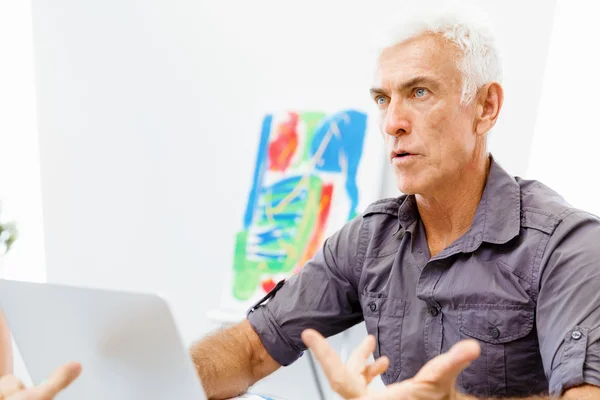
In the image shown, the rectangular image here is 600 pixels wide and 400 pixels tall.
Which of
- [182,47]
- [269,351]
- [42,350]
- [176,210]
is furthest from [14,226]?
[42,350]

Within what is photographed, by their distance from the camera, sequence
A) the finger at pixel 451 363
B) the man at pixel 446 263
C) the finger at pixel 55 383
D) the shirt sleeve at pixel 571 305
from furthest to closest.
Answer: the man at pixel 446 263 → the shirt sleeve at pixel 571 305 → the finger at pixel 55 383 → the finger at pixel 451 363

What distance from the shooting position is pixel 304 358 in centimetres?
220

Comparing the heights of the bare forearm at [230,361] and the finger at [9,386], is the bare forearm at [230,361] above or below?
below

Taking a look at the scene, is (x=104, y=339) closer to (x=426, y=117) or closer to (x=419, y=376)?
(x=419, y=376)

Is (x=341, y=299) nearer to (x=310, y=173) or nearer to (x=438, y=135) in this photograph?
(x=438, y=135)

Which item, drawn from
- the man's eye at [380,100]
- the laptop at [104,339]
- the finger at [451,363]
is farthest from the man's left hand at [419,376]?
the man's eye at [380,100]

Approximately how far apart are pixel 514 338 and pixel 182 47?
1.96 meters

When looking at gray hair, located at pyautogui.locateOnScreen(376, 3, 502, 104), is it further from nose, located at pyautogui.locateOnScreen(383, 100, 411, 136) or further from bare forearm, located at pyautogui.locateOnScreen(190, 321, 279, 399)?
bare forearm, located at pyautogui.locateOnScreen(190, 321, 279, 399)

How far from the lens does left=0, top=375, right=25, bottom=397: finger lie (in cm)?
88

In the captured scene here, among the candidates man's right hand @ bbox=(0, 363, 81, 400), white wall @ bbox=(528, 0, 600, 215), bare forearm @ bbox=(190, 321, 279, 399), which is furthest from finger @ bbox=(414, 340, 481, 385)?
white wall @ bbox=(528, 0, 600, 215)

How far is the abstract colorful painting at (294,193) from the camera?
7.43 ft

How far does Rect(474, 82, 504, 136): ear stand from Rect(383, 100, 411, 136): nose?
167 mm

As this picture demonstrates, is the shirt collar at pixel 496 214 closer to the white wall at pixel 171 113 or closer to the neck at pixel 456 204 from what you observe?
the neck at pixel 456 204

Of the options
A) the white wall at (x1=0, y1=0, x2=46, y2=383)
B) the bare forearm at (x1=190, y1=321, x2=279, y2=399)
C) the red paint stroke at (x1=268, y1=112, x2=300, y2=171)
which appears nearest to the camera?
the bare forearm at (x1=190, y1=321, x2=279, y2=399)
